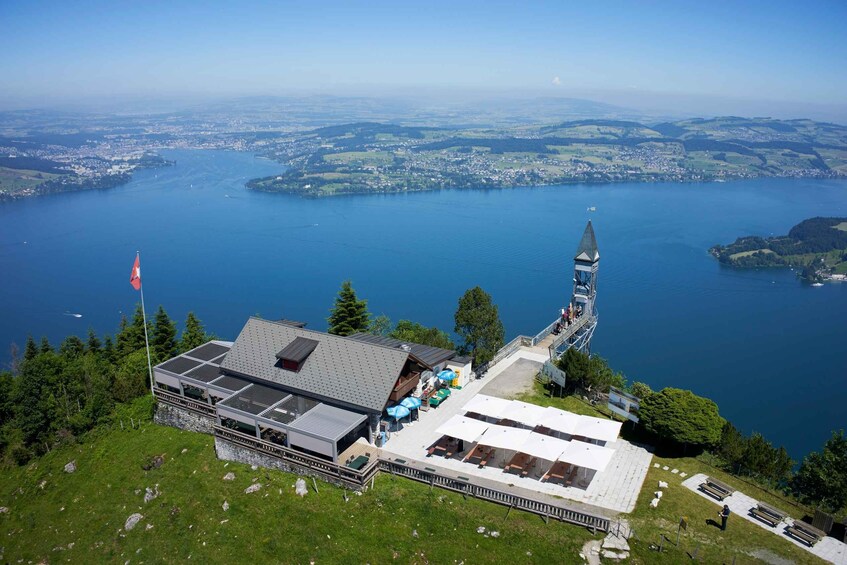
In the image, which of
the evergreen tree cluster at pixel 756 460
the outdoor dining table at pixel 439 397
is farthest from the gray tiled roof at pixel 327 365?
the evergreen tree cluster at pixel 756 460

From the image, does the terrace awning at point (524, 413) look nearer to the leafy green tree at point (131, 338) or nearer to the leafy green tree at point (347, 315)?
the leafy green tree at point (347, 315)

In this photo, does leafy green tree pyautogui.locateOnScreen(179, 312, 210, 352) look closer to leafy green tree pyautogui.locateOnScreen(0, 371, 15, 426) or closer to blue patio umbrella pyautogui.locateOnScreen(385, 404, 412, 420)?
leafy green tree pyautogui.locateOnScreen(0, 371, 15, 426)

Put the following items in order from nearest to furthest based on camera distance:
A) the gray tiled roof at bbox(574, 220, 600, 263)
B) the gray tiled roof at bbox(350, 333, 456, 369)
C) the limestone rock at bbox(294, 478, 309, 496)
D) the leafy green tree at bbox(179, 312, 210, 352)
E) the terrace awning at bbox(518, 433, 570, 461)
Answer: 1. the limestone rock at bbox(294, 478, 309, 496)
2. the terrace awning at bbox(518, 433, 570, 461)
3. the gray tiled roof at bbox(350, 333, 456, 369)
4. the gray tiled roof at bbox(574, 220, 600, 263)
5. the leafy green tree at bbox(179, 312, 210, 352)

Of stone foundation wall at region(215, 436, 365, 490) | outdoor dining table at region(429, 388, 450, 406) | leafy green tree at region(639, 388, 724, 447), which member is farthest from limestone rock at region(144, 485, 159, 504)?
leafy green tree at region(639, 388, 724, 447)

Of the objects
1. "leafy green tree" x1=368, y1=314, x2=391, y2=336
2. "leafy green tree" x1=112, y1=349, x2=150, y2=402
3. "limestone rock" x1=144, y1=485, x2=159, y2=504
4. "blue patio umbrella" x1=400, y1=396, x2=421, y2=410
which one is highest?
"blue patio umbrella" x1=400, y1=396, x2=421, y2=410

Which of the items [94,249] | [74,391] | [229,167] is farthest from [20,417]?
[229,167]

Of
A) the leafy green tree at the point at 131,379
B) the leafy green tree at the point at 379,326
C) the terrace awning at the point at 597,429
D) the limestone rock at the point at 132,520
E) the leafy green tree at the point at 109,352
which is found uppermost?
the terrace awning at the point at 597,429

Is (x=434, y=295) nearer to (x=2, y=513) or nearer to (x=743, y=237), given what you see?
(x=2, y=513)
